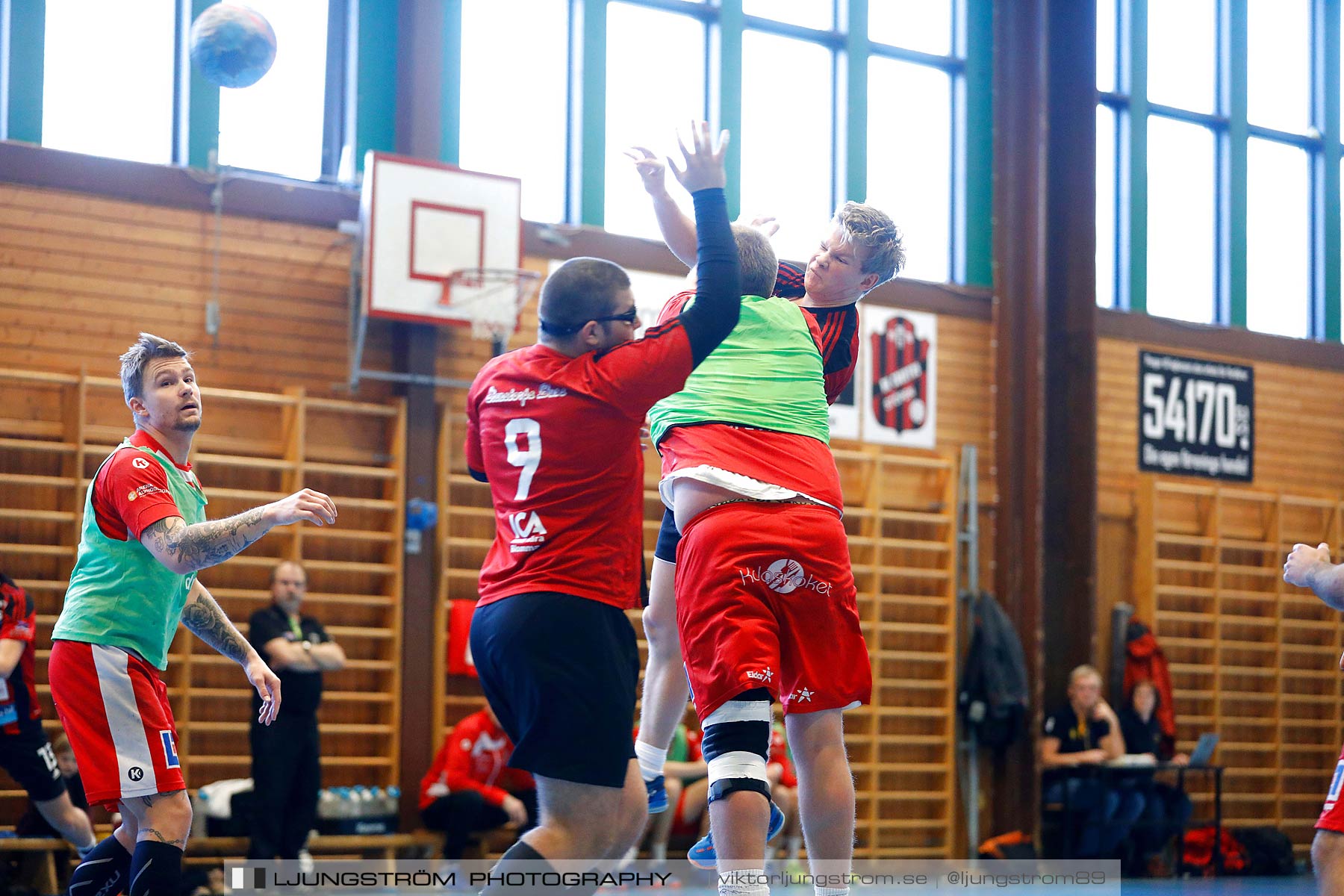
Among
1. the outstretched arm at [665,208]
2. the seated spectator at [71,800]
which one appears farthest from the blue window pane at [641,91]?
the outstretched arm at [665,208]

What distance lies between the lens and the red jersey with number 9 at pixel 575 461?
3.35 m

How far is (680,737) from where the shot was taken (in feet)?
33.2

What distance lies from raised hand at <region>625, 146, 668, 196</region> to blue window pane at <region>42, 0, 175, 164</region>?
6660mm

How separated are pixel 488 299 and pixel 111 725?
20.4 feet

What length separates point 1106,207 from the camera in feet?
43.7

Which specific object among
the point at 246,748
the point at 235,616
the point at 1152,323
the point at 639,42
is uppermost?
the point at 639,42

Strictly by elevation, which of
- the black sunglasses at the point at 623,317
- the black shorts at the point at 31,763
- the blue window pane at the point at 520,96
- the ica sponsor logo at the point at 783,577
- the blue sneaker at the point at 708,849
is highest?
the blue window pane at the point at 520,96

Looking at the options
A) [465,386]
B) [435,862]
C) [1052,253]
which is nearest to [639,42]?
[465,386]

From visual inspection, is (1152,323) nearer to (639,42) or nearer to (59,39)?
(639,42)

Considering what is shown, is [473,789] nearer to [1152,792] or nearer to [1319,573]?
[1152,792]

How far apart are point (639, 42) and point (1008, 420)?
4522mm

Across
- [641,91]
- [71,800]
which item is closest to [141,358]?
[71,800]

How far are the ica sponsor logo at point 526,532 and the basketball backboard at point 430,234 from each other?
649 cm

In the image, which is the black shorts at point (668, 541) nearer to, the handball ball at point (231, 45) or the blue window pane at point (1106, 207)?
the handball ball at point (231, 45)
